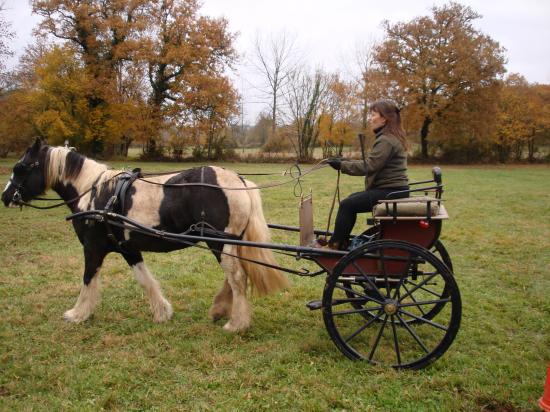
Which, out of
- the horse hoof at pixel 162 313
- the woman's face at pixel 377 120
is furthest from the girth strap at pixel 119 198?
the woman's face at pixel 377 120

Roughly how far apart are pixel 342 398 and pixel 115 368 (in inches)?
77.6

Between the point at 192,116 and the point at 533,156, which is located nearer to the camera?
the point at 192,116

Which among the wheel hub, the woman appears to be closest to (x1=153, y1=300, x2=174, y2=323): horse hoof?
the woman

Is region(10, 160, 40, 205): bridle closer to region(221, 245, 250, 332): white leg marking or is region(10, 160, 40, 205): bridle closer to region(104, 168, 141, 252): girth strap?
region(104, 168, 141, 252): girth strap

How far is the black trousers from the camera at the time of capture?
3.95 meters

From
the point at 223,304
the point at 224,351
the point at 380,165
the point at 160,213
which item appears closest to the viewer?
the point at 380,165

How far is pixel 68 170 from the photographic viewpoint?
495 centimetres

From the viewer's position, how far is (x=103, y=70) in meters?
31.1

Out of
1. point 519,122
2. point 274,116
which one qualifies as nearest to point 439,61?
point 519,122

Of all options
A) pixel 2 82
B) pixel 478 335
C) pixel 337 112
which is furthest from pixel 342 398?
pixel 337 112

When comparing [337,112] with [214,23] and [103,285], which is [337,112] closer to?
[214,23]

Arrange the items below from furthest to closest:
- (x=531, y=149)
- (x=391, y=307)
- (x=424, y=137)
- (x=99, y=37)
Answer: (x=531, y=149)
(x=424, y=137)
(x=99, y=37)
(x=391, y=307)

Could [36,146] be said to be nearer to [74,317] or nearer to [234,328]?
[74,317]

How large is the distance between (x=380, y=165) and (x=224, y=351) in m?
2.26
